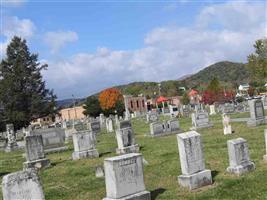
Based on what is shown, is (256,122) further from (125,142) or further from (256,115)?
(125,142)

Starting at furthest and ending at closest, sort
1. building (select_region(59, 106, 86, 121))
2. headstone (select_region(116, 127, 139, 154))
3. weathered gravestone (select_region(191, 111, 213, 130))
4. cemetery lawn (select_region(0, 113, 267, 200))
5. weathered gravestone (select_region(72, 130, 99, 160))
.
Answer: building (select_region(59, 106, 86, 121)) → weathered gravestone (select_region(191, 111, 213, 130)) → weathered gravestone (select_region(72, 130, 99, 160)) → headstone (select_region(116, 127, 139, 154)) → cemetery lawn (select_region(0, 113, 267, 200))

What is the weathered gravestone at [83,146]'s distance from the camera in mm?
21516

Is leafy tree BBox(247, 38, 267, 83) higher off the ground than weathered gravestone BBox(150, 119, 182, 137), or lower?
higher

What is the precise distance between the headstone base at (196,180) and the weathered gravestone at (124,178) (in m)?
1.44

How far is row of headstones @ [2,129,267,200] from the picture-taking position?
9.03 meters

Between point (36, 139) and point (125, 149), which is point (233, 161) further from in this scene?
point (36, 139)

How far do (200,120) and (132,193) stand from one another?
70.6ft

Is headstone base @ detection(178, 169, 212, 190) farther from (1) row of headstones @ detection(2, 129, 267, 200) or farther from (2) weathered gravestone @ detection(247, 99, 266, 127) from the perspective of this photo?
(2) weathered gravestone @ detection(247, 99, 266, 127)

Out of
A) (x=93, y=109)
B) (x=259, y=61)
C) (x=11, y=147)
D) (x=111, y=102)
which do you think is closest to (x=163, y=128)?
(x=11, y=147)

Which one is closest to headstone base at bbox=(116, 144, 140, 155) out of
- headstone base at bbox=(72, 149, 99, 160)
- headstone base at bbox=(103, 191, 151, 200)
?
headstone base at bbox=(72, 149, 99, 160)

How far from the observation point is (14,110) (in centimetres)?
6781

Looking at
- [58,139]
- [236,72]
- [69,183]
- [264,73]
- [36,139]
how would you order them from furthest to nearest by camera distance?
[236,72], [264,73], [58,139], [36,139], [69,183]

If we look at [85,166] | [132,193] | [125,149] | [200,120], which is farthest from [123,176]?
[200,120]

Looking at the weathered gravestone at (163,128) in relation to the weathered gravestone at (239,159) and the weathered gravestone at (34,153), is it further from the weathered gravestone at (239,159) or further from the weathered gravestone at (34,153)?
the weathered gravestone at (239,159)
